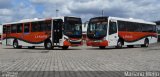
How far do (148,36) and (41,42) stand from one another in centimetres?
1250

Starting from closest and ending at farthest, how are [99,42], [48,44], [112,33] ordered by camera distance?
[99,42] < [112,33] < [48,44]

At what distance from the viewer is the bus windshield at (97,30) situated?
32.5m

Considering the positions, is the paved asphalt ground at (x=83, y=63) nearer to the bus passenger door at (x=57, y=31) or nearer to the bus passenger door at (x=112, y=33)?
the bus passenger door at (x=112, y=33)

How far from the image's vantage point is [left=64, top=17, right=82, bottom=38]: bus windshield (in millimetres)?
32781

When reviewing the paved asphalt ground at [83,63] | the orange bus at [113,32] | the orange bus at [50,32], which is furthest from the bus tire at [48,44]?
the paved asphalt ground at [83,63]

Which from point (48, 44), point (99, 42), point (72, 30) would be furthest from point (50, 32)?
point (99, 42)

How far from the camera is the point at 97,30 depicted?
108 feet

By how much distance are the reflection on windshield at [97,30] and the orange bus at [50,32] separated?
975 mm

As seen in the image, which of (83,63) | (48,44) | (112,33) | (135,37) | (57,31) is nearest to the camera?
(83,63)

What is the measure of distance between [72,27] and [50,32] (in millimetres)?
2126

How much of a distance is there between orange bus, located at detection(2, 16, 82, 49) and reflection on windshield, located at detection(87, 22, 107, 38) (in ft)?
3.20

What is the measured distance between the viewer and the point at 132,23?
3691 centimetres

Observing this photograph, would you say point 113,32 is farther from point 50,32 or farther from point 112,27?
point 50,32

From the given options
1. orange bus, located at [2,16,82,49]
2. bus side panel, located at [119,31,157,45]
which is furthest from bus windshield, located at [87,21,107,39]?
bus side panel, located at [119,31,157,45]
